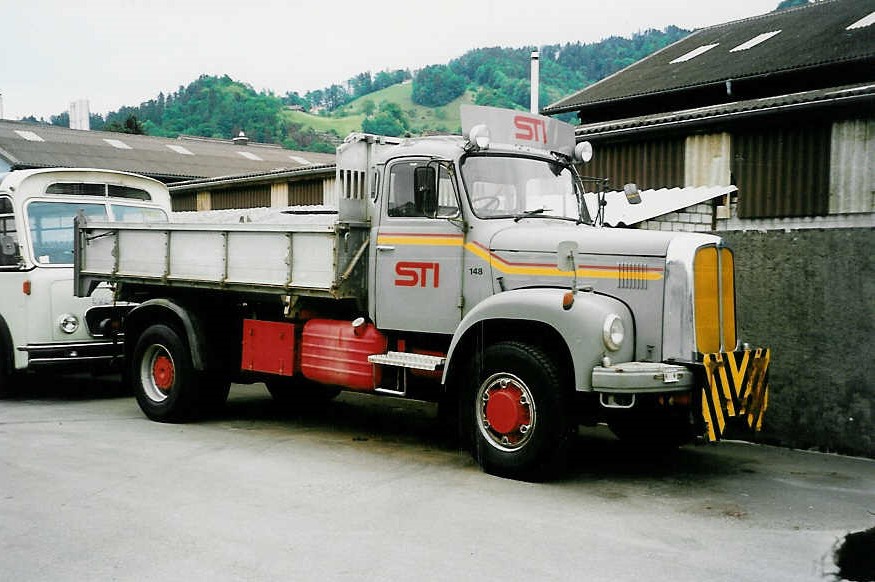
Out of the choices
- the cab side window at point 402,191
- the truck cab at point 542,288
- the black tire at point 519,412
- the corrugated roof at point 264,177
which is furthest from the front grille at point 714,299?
the corrugated roof at point 264,177

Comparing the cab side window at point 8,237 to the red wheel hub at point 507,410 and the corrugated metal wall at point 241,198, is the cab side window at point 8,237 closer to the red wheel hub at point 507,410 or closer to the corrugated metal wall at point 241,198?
the red wheel hub at point 507,410

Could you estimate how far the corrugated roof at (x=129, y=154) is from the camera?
38000 mm

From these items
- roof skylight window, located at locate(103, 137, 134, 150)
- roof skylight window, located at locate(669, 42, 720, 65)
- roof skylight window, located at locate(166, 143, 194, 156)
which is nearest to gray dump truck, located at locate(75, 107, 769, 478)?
roof skylight window, located at locate(669, 42, 720, 65)

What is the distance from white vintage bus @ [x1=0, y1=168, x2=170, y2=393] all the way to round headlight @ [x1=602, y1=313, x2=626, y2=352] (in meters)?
6.87

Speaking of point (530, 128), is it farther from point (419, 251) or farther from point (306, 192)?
point (306, 192)

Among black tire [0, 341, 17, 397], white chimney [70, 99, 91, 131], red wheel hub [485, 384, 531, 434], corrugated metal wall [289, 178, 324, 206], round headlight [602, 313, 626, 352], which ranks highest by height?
white chimney [70, 99, 91, 131]

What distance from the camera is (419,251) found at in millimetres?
8227

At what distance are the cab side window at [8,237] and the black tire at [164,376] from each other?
2.54m

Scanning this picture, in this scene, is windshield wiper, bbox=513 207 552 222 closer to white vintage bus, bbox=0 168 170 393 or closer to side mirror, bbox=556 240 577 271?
side mirror, bbox=556 240 577 271

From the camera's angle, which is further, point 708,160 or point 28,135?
point 28,135

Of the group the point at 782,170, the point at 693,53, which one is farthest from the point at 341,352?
the point at 693,53

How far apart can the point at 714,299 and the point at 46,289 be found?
8.31 m

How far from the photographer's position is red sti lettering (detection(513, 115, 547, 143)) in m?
8.51

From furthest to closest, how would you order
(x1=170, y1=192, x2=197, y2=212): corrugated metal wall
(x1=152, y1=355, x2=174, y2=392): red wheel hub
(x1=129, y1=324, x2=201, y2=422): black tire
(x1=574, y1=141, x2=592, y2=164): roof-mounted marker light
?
(x1=170, y1=192, x2=197, y2=212): corrugated metal wall → (x1=152, y1=355, x2=174, y2=392): red wheel hub → (x1=129, y1=324, x2=201, y2=422): black tire → (x1=574, y1=141, x2=592, y2=164): roof-mounted marker light
